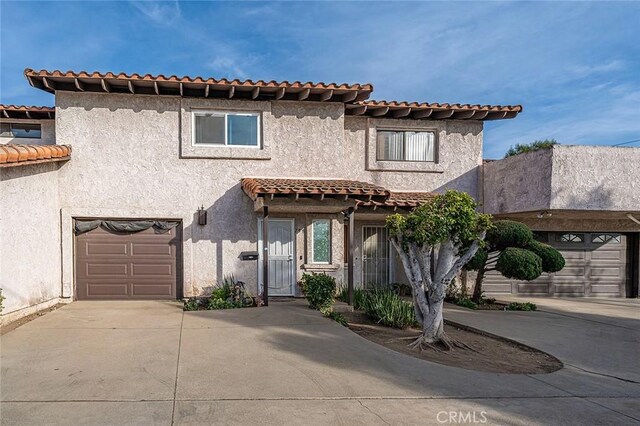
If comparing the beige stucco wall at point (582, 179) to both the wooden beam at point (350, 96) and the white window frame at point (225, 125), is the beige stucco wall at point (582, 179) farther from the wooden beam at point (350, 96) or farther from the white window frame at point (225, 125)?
the white window frame at point (225, 125)

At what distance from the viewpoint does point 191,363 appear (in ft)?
18.9

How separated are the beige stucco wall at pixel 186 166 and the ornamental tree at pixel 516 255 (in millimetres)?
3925

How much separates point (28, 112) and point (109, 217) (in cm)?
345

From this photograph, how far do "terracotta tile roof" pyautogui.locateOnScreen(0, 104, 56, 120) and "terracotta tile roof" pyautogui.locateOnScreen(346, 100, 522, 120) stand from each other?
7.78m

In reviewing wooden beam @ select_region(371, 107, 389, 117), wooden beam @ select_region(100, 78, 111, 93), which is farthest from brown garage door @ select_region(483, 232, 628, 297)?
wooden beam @ select_region(100, 78, 111, 93)

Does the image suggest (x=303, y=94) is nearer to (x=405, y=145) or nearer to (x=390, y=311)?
(x=405, y=145)

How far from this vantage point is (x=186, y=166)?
10.8 meters

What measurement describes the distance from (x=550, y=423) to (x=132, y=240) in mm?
9704

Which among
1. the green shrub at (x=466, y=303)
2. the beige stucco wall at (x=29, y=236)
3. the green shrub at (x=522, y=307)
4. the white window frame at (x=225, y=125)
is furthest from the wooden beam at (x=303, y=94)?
the green shrub at (x=522, y=307)

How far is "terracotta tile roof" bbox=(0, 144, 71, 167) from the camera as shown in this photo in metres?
7.37

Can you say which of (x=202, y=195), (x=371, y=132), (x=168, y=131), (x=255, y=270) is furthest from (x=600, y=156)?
(x=168, y=131)

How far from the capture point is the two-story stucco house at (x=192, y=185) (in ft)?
33.0

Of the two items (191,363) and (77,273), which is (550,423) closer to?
(191,363)

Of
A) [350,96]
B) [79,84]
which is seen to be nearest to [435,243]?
[350,96]
